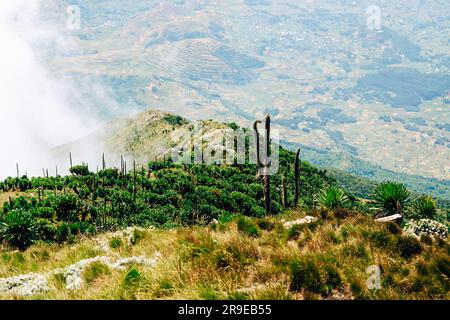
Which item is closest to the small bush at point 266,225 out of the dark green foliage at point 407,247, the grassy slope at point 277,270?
the grassy slope at point 277,270

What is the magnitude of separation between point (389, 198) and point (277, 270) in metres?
15.5

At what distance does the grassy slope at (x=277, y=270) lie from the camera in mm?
9336

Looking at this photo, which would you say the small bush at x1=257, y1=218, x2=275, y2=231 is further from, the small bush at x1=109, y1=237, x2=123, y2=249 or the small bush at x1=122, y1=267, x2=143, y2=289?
the small bush at x1=122, y1=267, x2=143, y2=289

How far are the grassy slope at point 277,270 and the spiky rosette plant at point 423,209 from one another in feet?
34.2

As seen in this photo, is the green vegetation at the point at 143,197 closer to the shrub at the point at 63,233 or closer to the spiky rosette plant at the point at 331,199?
the shrub at the point at 63,233

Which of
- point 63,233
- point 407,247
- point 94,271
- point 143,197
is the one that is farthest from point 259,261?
point 143,197

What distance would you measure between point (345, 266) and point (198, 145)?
113 meters

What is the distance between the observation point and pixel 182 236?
12852 millimetres

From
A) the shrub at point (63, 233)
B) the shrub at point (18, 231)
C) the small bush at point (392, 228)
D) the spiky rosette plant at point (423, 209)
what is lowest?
the shrub at point (63, 233)

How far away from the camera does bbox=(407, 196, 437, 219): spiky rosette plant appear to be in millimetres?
23547

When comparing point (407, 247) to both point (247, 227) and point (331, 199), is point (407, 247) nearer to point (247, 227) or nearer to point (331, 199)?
point (247, 227)

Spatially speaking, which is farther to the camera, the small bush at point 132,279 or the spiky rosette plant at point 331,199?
the spiky rosette plant at point 331,199

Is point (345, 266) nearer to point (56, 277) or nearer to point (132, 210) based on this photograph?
point (56, 277)
